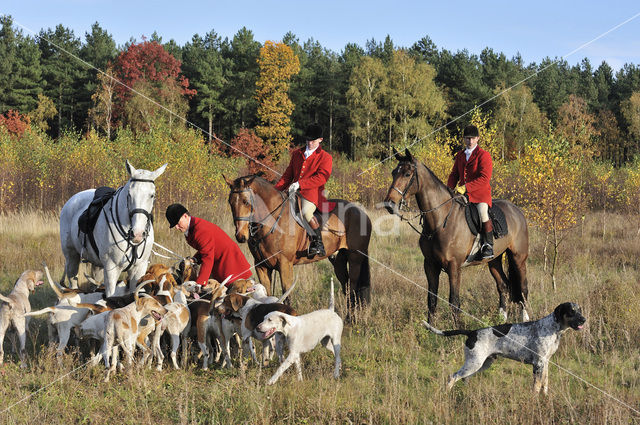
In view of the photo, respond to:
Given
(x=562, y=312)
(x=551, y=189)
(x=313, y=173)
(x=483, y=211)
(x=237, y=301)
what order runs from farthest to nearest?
(x=551, y=189), (x=313, y=173), (x=483, y=211), (x=237, y=301), (x=562, y=312)

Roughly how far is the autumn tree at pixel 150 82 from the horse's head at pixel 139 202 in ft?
120

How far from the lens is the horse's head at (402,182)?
769 centimetres

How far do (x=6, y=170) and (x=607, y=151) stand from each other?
169 feet

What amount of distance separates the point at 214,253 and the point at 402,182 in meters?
2.81

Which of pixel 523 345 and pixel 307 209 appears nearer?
pixel 523 345

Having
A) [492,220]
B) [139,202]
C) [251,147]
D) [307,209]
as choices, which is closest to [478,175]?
[492,220]

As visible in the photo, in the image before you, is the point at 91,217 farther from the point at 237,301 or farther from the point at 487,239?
the point at 487,239

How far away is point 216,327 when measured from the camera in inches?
252

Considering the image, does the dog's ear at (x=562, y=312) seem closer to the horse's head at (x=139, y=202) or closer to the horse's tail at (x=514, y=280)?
the horse's tail at (x=514, y=280)

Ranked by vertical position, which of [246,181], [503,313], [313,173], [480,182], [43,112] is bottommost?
[503,313]

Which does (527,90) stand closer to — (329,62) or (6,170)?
(329,62)

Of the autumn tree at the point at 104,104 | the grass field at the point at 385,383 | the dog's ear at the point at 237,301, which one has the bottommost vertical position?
the grass field at the point at 385,383

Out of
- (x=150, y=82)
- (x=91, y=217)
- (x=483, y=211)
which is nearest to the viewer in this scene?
(x=91, y=217)

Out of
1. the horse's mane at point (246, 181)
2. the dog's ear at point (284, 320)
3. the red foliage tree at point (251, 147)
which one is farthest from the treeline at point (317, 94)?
the dog's ear at point (284, 320)
